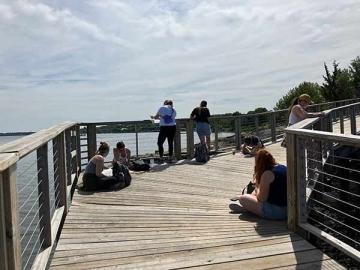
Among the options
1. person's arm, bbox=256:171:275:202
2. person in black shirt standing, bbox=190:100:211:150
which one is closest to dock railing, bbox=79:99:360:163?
person in black shirt standing, bbox=190:100:211:150

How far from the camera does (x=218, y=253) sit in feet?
15.9

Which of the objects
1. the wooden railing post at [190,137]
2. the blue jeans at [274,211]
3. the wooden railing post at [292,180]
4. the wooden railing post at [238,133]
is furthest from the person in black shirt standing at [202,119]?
Result: the wooden railing post at [292,180]

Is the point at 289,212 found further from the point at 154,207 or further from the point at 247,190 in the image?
the point at 154,207

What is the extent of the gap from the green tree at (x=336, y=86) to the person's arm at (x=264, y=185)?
49928 mm

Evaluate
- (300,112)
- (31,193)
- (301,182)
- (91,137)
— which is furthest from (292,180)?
(91,137)

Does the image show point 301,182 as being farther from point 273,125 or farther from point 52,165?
point 273,125

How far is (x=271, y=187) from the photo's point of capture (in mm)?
6137

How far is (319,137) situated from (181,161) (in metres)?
8.25

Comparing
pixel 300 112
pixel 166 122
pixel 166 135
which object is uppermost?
pixel 300 112

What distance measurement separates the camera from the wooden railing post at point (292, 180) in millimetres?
5418

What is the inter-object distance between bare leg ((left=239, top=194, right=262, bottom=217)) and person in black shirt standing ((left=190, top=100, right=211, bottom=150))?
268 inches

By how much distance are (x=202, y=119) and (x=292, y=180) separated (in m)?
7.97

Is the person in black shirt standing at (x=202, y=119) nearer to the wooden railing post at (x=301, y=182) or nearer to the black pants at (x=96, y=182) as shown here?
the black pants at (x=96, y=182)

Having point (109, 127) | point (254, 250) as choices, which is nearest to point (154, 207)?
point (254, 250)
